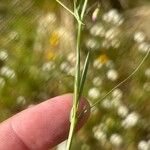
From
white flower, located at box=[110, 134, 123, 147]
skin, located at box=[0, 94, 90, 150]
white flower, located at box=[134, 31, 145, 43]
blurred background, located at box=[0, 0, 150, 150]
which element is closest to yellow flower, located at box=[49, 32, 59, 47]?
blurred background, located at box=[0, 0, 150, 150]

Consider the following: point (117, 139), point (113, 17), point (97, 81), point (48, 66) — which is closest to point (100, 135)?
point (117, 139)

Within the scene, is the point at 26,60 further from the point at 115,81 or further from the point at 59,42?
the point at 115,81

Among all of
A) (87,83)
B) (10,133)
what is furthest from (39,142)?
(87,83)

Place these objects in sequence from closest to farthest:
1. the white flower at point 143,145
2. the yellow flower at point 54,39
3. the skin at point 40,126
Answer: the skin at point 40,126 < the white flower at point 143,145 < the yellow flower at point 54,39

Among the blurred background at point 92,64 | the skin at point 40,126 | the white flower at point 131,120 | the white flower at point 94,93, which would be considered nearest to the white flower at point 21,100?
the blurred background at point 92,64

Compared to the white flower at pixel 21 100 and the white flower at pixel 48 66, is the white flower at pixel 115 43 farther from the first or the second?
the white flower at pixel 21 100
